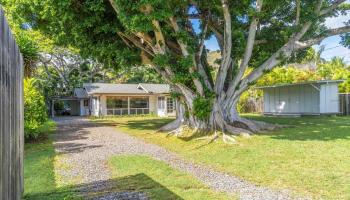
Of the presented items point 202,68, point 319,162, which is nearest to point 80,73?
point 202,68

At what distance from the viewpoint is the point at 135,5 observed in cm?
1077

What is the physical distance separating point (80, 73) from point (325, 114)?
1057 inches

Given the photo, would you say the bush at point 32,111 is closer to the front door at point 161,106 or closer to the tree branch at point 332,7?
the tree branch at point 332,7

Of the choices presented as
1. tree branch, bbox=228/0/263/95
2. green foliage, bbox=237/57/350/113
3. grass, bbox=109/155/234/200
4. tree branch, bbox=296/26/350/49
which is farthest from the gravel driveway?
green foliage, bbox=237/57/350/113

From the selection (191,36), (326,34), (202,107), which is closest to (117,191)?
(202,107)

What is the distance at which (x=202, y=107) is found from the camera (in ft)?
42.5

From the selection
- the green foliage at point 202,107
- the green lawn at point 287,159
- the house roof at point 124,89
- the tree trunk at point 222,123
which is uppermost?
the house roof at point 124,89

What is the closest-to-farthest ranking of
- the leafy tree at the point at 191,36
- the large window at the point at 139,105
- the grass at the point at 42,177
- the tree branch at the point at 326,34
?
the grass at the point at 42,177, the leafy tree at the point at 191,36, the tree branch at the point at 326,34, the large window at the point at 139,105

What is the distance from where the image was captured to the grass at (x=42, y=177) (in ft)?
18.1

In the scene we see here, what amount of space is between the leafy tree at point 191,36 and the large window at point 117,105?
705 inches

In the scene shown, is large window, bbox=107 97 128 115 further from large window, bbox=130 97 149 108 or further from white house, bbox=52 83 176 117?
large window, bbox=130 97 149 108

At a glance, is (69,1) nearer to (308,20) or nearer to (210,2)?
(210,2)

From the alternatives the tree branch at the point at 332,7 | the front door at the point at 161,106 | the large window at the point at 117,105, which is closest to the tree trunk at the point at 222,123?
the tree branch at the point at 332,7

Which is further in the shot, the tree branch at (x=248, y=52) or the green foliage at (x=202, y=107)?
the tree branch at (x=248, y=52)
